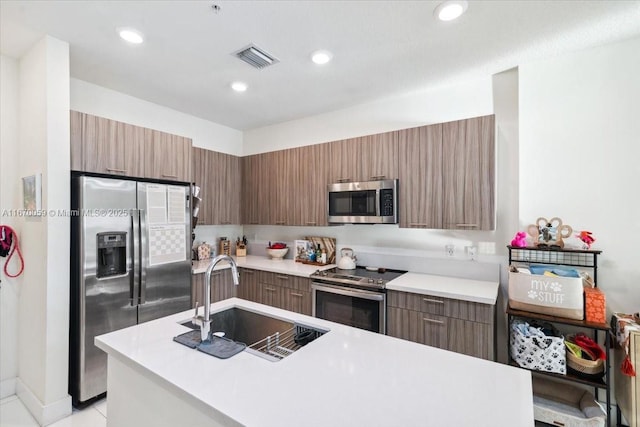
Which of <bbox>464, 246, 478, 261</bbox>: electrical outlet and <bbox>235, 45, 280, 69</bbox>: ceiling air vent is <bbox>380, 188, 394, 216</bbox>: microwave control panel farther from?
<bbox>235, 45, 280, 69</bbox>: ceiling air vent

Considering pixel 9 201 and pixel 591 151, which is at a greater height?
pixel 591 151

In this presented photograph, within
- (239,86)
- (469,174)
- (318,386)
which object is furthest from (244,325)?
(239,86)

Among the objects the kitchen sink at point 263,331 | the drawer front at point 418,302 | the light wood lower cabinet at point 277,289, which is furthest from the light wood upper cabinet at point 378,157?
the kitchen sink at point 263,331

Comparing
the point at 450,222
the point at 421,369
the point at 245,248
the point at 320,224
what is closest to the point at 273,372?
the point at 421,369

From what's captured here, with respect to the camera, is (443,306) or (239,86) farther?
(239,86)

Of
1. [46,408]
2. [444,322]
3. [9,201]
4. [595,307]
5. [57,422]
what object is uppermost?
[9,201]

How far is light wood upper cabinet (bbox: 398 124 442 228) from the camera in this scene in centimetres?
257

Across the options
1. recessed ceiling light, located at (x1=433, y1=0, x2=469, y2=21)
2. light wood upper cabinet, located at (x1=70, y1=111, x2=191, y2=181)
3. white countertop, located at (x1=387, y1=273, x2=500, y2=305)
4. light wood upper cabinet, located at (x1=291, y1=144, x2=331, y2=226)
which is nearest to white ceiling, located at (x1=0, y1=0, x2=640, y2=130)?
recessed ceiling light, located at (x1=433, y1=0, x2=469, y2=21)

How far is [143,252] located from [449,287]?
8.51 feet

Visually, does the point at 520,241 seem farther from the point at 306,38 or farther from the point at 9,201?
the point at 9,201

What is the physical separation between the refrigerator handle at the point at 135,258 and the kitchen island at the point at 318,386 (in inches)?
44.2

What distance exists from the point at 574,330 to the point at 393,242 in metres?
1.59

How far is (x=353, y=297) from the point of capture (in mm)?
2623

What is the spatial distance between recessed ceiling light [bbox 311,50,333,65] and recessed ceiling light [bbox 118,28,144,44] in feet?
4.02
